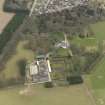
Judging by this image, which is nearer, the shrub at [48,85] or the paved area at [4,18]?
the shrub at [48,85]

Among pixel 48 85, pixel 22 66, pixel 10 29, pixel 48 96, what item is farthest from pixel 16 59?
pixel 48 96

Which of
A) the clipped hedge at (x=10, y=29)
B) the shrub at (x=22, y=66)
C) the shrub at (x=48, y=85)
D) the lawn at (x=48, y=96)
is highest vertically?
the clipped hedge at (x=10, y=29)

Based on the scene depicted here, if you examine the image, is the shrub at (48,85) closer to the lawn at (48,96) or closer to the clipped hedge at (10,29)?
the lawn at (48,96)

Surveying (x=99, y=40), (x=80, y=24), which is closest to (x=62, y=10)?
(x=80, y=24)

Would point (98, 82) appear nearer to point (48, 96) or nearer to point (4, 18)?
point (48, 96)

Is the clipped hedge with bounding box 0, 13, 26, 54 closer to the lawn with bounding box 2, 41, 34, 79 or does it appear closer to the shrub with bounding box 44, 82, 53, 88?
the lawn with bounding box 2, 41, 34, 79

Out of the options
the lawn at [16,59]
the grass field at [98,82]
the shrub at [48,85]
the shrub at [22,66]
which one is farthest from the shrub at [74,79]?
the lawn at [16,59]
